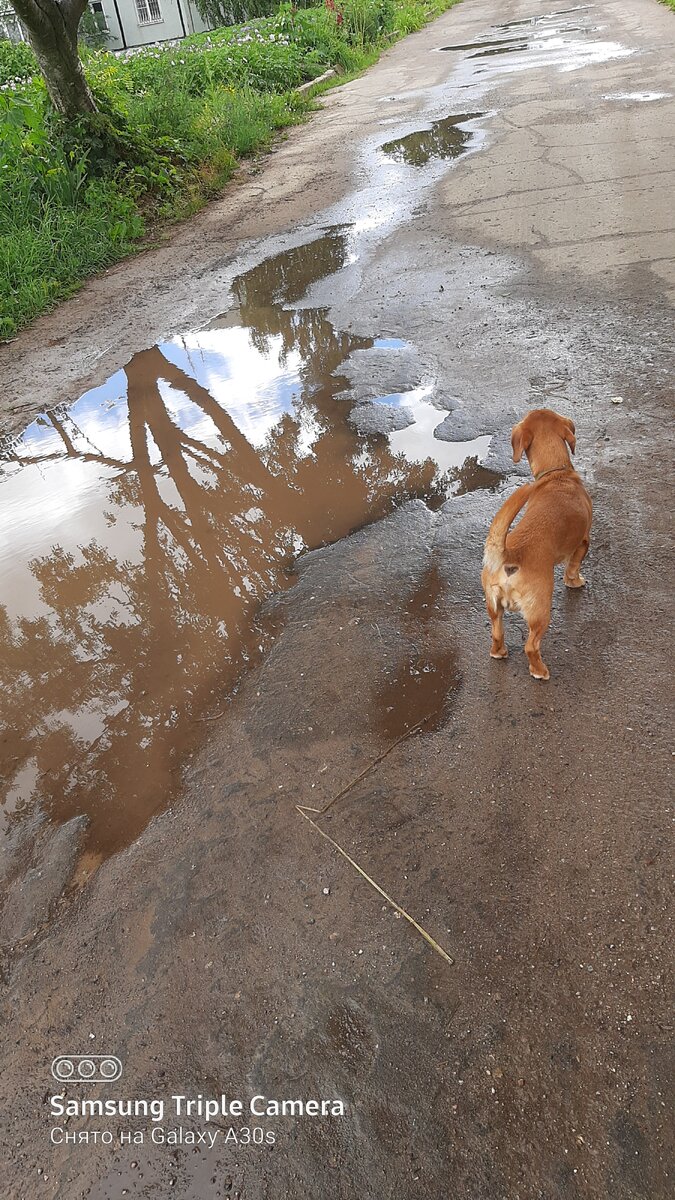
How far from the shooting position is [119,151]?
367 inches

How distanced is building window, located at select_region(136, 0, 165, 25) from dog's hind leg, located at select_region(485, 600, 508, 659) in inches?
1467

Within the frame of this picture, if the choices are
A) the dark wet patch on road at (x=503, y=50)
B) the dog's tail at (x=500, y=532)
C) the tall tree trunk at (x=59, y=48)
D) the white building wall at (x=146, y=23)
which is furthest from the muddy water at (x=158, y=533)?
the white building wall at (x=146, y=23)

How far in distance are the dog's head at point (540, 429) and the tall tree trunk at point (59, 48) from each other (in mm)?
9019

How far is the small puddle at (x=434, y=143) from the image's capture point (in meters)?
9.59

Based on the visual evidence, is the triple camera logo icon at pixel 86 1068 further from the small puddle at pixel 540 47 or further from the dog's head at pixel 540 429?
the small puddle at pixel 540 47

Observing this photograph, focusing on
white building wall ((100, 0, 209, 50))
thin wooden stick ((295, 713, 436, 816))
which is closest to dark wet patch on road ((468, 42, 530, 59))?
thin wooden stick ((295, 713, 436, 816))

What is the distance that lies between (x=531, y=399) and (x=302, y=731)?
267cm

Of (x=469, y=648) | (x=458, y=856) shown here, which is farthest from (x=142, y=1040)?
(x=469, y=648)

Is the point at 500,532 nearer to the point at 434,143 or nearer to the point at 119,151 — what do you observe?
the point at 119,151

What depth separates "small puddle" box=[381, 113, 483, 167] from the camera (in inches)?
377

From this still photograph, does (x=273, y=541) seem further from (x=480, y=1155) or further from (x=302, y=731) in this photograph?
(x=480, y=1155)

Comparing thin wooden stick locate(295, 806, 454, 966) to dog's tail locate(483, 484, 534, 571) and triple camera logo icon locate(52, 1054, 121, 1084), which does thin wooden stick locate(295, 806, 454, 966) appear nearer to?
triple camera logo icon locate(52, 1054, 121, 1084)

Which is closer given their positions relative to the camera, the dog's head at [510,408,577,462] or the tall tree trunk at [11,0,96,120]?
the dog's head at [510,408,577,462]

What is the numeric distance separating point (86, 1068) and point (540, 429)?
8.97 ft
